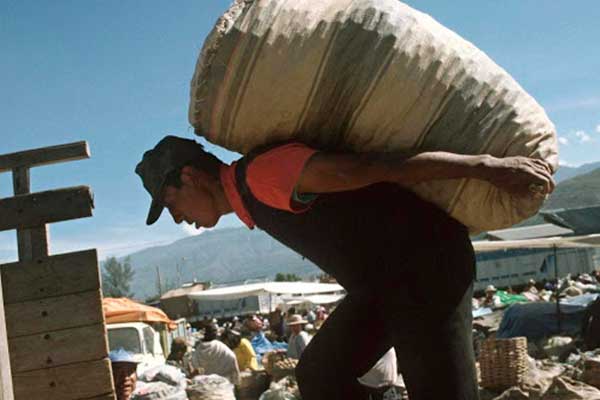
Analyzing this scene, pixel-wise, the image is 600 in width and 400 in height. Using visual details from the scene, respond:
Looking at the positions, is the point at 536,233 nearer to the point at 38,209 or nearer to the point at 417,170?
the point at 38,209

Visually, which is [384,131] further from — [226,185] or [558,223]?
[558,223]

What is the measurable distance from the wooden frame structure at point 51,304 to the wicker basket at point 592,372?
4.97 metres

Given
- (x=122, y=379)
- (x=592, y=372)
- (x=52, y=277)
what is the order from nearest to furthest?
(x=52, y=277) → (x=122, y=379) → (x=592, y=372)

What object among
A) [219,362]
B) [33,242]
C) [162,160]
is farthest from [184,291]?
[162,160]

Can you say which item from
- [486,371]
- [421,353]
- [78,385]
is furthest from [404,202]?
[486,371]

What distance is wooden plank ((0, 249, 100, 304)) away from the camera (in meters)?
4.34

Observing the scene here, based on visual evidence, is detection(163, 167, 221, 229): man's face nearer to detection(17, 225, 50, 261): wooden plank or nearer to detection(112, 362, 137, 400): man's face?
detection(17, 225, 50, 261): wooden plank

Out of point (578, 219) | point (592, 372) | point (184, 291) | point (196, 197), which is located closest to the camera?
point (196, 197)

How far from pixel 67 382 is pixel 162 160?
260 cm

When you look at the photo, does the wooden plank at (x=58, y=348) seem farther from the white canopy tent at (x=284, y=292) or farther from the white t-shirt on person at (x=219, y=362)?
the white canopy tent at (x=284, y=292)

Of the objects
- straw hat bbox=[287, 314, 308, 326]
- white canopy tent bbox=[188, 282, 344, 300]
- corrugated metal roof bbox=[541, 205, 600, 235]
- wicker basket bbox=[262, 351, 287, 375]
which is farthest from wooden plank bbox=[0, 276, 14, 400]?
corrugated metal roof bbox=[541, 205, 600, 235]

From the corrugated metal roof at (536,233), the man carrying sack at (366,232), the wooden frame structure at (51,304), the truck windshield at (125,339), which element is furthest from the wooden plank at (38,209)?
the corrugated metal roof at (536,233)

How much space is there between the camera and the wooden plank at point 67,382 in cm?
423

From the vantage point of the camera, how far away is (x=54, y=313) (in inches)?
171
